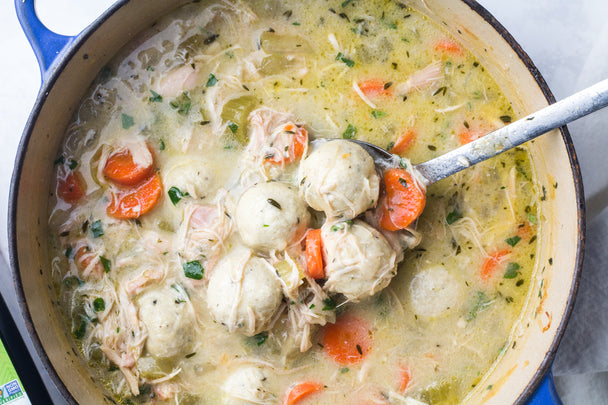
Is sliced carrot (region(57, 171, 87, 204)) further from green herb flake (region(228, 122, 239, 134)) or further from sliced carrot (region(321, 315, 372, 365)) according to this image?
sliced carrot (region(321, 315, 372, 365))

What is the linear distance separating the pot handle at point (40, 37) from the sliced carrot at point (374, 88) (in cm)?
127

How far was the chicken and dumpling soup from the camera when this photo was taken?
255cm

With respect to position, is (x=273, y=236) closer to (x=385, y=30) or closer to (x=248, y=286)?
(x=248, y=286)

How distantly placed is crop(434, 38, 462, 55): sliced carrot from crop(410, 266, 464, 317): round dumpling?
1000 millimetres

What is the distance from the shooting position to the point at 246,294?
2.28 meters

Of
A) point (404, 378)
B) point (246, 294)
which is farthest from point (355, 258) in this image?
point (404, 378)

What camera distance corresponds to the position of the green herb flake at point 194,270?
253 cm

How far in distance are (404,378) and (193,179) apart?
52.2 inches

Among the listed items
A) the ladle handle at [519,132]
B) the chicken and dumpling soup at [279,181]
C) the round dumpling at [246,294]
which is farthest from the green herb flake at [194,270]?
the ladle handle at [519,132]

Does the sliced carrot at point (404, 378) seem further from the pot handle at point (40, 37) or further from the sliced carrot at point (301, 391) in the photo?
the pot handle at point (40, 37)

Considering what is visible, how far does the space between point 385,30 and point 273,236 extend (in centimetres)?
111

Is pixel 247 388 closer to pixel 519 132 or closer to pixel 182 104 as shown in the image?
pixel 182 104

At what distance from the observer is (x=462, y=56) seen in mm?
2629

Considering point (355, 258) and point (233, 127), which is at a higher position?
point (233, 127)
